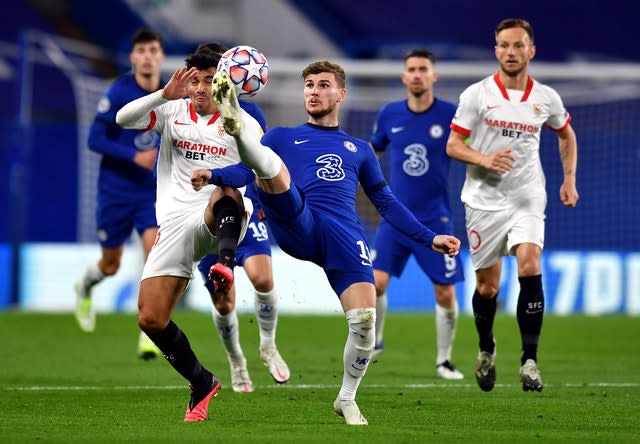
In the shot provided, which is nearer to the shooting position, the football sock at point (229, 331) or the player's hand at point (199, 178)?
the player's hand at point (199, 178)

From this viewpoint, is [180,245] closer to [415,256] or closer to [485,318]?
[485,318]

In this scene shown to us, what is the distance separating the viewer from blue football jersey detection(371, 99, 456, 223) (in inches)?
408

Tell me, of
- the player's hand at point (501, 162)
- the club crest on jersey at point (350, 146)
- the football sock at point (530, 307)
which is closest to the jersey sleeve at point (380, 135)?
the player's hand at point (501, 162)

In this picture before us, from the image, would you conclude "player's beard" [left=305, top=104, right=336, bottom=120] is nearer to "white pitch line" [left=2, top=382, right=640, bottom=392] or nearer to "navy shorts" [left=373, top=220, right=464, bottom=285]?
"white pitch line" [left=2, top=382, right=640, bottom=392]

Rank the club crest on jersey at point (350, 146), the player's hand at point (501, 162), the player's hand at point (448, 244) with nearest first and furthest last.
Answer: the player's hand at point (448, 244) < the club crest on jersey at point (350, 146) < the player's hand at point (501, 162)

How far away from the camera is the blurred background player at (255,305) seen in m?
8.55

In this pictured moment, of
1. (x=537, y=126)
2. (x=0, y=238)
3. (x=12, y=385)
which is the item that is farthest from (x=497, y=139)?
(x=0, y=238)

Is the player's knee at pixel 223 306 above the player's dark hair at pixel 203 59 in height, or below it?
below

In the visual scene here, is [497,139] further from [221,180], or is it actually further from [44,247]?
[44,247]

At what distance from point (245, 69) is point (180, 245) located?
1131 mm

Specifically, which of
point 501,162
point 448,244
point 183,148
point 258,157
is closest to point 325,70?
point 183,148

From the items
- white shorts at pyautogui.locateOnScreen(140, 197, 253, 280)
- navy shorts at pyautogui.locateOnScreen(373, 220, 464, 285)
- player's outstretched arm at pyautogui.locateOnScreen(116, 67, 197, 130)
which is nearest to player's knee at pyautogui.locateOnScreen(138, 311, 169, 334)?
white shorts at pyautogui.locateOnScreen(140, 197, 253, 280)

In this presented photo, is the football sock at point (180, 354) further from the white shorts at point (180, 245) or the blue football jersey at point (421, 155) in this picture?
the blue football jersey at point (421, 155)

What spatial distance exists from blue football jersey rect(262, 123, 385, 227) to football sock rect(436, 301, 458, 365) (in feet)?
11.0
